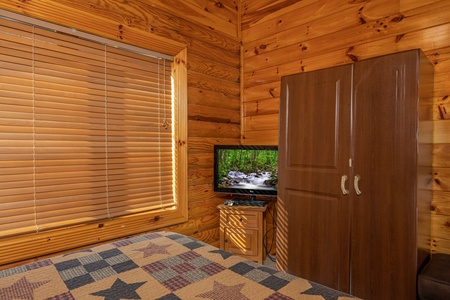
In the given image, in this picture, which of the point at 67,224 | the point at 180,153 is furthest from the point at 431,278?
the point at 67,224

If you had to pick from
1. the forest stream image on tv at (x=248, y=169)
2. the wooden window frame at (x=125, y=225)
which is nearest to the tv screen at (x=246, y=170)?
Answer: the forest stream image on tv at (x=248, y=169)

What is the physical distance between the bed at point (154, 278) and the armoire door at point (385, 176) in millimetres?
870

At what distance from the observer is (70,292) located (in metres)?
0.98

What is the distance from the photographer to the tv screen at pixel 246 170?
2582mm

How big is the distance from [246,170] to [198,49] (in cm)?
129

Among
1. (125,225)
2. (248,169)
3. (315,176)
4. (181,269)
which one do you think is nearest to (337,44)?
(315,176)

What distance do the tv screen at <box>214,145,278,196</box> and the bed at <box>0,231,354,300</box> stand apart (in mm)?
1316

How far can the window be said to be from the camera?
69.6 inches

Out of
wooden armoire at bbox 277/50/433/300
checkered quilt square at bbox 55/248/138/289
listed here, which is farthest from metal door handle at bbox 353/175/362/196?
checkered quilt square at bbox 55/248/138/289

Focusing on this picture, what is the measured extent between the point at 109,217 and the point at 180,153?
82cm

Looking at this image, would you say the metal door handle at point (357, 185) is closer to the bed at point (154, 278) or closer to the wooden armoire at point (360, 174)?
the wooden armoire at point (360, 174)

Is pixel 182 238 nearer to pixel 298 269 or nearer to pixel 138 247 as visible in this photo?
pixel 138 247

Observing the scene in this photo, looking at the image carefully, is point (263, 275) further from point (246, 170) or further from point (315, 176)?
point (246, 170)

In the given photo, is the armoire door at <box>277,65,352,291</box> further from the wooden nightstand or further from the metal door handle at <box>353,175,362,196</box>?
the wooden nightstand
